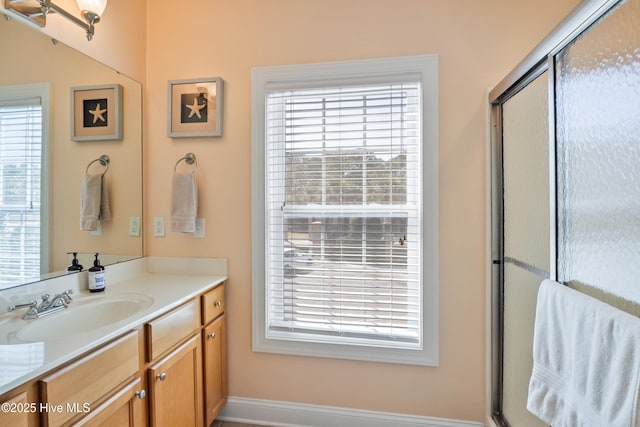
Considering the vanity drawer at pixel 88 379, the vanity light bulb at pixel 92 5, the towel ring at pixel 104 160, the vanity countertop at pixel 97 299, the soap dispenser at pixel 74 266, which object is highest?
the vanity light bulb at pixel 92 5

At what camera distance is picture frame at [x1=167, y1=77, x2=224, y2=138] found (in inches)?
74.7

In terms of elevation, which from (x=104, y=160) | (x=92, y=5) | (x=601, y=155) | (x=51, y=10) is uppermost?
(x=92, y=5)

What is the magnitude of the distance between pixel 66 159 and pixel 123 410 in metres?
1.10

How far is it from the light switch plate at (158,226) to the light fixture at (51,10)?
100 centimetres

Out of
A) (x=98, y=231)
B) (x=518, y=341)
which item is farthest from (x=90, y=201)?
(x=518, y=341)

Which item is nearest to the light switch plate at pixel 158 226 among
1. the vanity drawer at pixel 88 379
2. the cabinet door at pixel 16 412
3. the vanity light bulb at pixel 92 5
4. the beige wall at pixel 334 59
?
the beige wall at pixel 334 59

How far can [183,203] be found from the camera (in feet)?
6.07

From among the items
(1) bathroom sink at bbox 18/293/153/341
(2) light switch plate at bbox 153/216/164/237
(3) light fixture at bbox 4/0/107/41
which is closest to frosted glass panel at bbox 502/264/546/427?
(1) bathroom sink at bbox 18/293/153/341

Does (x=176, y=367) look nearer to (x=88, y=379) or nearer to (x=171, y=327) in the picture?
(x=171, y=327)

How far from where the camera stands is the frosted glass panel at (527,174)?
47.9 inches

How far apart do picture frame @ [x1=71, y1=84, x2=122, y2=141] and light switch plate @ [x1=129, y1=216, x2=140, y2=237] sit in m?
0.47

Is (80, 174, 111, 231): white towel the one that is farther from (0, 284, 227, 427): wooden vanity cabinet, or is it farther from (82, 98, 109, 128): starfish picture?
(0, 284, 227, 427): wooden vanity cabinet

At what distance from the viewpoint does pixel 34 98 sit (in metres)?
1.32

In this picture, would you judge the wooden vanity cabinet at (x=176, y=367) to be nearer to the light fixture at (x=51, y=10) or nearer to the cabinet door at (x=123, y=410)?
the cabinet door at (x=123, y=410)
